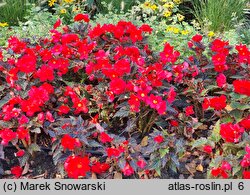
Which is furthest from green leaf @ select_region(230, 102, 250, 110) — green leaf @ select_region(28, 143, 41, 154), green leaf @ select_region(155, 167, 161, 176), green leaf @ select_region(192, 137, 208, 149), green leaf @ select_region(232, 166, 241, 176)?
green leaf @ select_region(28, 143, 41, 154)

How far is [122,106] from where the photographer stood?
3641mm

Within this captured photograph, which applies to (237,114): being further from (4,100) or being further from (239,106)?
(4,100)

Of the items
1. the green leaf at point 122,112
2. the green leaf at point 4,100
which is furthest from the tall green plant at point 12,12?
the green leaf at point 122,112

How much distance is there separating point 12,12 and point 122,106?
292cm

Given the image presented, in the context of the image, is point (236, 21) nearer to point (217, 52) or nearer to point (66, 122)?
point (217, 52)

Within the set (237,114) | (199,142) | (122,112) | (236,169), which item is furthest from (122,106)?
(236,169)

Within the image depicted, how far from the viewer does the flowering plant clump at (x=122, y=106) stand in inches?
132

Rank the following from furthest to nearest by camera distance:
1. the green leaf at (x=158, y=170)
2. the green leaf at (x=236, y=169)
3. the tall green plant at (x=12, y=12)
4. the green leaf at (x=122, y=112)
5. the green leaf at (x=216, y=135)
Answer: the tall green plant at (x=12, y=12) < the green leaf at (x=122, y=112) < the green leaf at (x=216, y=135) < the green leaf at (x=158, y=170) < the green leaf at (x=236, y=169)

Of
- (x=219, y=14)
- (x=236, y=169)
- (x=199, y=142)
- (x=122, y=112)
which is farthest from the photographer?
(x=219, y=14)

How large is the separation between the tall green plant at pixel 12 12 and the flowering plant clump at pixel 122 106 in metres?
2.00

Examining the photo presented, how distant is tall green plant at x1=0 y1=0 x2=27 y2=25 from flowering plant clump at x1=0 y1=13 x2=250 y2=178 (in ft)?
6.55

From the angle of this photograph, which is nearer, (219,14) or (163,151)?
(163,151)

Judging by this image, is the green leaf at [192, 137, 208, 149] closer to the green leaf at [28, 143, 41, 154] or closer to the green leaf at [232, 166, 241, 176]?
the green leaf at [232, 166, 241, 176]

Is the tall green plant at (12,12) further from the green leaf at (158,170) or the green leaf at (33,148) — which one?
the green leaf at (158,170)
